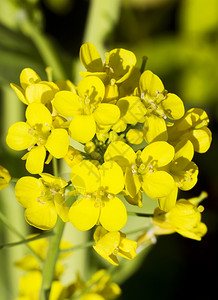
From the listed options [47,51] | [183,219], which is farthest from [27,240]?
[47,51]

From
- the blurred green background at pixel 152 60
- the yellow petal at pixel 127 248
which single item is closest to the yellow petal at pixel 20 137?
the yellow petal at pixel 127 248

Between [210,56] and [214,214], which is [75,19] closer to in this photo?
[210,56]

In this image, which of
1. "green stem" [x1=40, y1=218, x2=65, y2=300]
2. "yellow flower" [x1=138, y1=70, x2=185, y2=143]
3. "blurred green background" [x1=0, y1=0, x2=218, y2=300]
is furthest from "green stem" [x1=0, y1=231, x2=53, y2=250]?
"blurred green background" [x1=0, y1=0, x2=218, y2=300]

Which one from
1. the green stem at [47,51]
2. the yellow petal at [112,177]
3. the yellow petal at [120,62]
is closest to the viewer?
the yellow petal at [112,177]

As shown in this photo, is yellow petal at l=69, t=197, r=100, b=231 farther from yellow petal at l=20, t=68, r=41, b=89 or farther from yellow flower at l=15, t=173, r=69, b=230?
yellow petal at l=20, t=68, r=41, b=89

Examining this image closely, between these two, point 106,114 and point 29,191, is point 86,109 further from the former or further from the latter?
point 29,191

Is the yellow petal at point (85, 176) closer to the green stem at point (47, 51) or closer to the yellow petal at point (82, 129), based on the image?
the yellow petal at point (82, 129)
